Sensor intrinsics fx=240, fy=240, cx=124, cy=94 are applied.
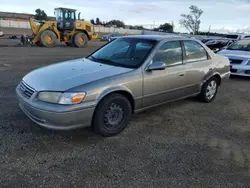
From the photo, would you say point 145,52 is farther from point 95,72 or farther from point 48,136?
point 48,136

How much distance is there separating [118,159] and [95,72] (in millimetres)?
1356

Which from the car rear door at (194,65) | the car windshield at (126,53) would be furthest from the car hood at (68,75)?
the car rear door at (194,65)

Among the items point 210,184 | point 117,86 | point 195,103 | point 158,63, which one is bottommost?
point 210,184

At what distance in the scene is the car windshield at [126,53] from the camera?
4102mm

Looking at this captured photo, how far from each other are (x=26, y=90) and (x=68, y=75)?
2.19ft

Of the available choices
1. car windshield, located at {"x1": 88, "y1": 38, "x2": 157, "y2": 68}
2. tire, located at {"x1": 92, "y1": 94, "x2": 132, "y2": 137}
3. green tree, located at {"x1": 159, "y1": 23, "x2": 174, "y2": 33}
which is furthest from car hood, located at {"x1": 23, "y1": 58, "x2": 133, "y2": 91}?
green tree, located at {"x1": 159, "y1": 23, "x2": 174, "y2": 33}

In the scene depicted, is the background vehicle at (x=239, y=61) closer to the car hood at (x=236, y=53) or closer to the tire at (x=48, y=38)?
the car hood at (x=236, y=53)

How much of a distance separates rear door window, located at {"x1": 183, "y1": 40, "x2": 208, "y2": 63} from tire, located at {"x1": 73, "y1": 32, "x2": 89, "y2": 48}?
55.5ft

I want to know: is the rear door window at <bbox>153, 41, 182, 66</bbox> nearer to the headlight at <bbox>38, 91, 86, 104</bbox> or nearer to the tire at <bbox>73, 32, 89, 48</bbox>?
the headlight at <bbox>38, 91, 86, 104</bbox>

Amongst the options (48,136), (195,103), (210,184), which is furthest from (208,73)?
(48,136)

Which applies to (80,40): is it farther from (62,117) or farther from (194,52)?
(62,117)

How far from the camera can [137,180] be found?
108 inches

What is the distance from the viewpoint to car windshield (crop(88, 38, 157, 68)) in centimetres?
410

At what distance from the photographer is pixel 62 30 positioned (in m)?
20.7
